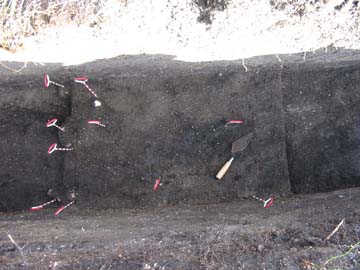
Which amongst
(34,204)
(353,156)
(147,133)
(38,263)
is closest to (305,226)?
(353,156)

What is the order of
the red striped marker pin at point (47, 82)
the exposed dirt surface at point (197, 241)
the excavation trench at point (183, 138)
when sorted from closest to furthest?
1. the exposed dirt surface at point (197, 241)
2. the red striped marker pin at point (47, 82)
3. the excavation trench at point (183, 138)

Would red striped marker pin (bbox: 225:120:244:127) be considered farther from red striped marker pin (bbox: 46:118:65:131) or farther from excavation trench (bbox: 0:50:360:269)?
red striped marker pin (bbox: 46:118:65:131)

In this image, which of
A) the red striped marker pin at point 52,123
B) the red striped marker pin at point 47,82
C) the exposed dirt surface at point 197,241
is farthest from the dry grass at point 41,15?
the exposed dirt surface at point 197,241

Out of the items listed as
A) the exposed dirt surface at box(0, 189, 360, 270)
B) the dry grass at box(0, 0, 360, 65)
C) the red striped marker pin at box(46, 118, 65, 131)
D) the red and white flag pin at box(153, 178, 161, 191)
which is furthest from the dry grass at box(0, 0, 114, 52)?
the red and white flag pin at box(153, 178, 161, 191)

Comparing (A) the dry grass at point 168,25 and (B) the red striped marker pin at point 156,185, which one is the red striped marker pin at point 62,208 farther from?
(A) the dry grass at point 168,25

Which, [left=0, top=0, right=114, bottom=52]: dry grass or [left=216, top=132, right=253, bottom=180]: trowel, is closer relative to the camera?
[left=0, top=0, right=114, bottom=52]: dry grass

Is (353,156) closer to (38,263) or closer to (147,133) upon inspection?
(147,133)

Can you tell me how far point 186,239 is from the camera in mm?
2611

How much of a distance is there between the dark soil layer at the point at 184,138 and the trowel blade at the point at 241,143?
4cm

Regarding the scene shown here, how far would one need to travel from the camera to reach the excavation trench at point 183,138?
338 cm

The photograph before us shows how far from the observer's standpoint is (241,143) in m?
3.44

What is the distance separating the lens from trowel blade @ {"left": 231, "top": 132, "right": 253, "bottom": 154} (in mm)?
3438

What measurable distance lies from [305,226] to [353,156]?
1.17m

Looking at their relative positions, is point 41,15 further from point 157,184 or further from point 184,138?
point 157,184
